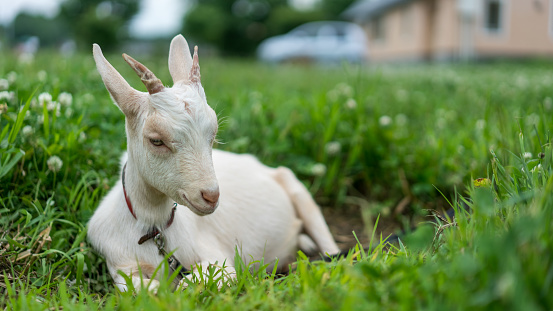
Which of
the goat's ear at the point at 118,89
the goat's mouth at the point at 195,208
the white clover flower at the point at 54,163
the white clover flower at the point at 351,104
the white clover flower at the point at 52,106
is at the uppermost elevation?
the goat's ear at the point at 118,89

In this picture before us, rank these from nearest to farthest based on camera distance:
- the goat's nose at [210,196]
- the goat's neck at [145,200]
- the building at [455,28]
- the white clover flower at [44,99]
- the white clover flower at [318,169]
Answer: the goat's nose at [210,196] < the goat's neck at [145,200] < the white clover flower at [44,99] < the white clover flower at [318,169] < the building at [455,28]

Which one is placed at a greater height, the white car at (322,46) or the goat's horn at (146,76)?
the goat's horn at (146,76)

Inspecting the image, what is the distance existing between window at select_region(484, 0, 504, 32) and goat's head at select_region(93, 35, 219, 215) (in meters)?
8.73

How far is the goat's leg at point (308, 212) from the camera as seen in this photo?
312 cm

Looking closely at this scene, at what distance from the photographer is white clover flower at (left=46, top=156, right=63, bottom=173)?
270 cm

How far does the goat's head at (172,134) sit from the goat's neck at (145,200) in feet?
0.40

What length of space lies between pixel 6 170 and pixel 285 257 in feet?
5.33

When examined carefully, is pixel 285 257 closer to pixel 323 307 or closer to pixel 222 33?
pixel 323 307

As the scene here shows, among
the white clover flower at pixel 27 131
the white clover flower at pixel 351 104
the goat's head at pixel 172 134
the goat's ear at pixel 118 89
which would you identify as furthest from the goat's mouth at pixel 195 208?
the white clover flower at pixel 351 104

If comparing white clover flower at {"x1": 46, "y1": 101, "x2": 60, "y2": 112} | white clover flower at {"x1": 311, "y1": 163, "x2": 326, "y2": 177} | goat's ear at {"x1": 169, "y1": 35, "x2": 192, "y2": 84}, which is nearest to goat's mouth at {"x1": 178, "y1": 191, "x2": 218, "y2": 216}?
goat's ear at {"x1": 169, "y1": 35, "x2": 192, "y2": 84}

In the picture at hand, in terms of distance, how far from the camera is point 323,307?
147 cm

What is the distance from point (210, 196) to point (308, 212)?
142cm

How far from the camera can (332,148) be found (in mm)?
3900

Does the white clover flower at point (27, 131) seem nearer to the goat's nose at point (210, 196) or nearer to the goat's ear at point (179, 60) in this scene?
the goat's ear at point (179, 60)
